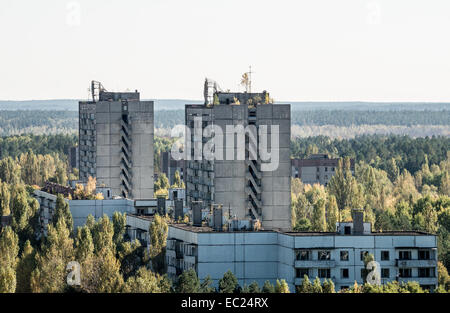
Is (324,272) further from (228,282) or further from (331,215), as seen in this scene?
(331,215)

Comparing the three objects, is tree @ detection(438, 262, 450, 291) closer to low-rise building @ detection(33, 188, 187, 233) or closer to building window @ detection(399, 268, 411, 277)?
building window @ detection(399, 268, 411, 277)

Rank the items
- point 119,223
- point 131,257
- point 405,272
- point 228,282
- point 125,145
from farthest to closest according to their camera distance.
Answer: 1. point 125,145
2. point 119,223
3. point 131,257
4. point 405,272
5. point 228,282

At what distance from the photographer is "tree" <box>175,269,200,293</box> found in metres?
80.7

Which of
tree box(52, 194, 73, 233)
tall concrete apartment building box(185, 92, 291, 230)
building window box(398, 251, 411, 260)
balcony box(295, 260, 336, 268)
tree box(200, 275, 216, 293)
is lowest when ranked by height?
tree box(200, 275, 216, 293)

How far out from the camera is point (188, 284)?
266 ft

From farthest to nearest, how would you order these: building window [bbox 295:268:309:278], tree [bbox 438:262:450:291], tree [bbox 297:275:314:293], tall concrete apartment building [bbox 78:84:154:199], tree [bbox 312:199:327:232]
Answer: tall concrete apartment building [bbox 78:84:154:199]
tree [bbox 312:199:327:232]
tree [bbox 438:262:450:291]
building window [bbox 295:268:309:278]
tree [bbox 297:275:314:293]

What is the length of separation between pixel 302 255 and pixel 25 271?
21174mm

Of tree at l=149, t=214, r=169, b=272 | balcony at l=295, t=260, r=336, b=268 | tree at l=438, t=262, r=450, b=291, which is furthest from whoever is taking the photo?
tree at l=149, t=214, r=169, b=272

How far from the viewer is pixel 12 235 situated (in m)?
106

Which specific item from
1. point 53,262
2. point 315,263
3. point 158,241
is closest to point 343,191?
point 158,241

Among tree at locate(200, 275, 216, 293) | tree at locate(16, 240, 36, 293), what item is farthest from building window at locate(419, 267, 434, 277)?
tree at locate(16, 240, 36, 293)

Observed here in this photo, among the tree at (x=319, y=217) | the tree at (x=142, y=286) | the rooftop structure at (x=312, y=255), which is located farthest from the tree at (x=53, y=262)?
the tree at (x=319, y=217)

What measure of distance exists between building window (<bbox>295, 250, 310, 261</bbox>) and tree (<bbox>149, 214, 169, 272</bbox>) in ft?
40.3
